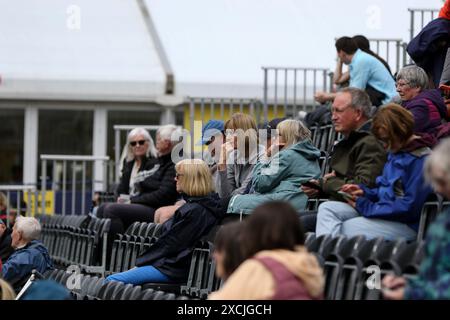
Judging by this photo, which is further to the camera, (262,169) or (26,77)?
(26,77)

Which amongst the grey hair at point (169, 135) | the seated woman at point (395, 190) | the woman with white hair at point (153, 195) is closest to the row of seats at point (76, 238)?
the woman with white hair at point (153, 195)

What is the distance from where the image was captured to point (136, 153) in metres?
13.2

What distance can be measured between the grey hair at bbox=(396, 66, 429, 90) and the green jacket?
1.18 meters

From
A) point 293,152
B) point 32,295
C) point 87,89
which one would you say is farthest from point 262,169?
point 87,89

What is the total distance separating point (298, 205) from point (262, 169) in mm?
386

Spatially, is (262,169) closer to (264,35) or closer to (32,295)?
(32,295)

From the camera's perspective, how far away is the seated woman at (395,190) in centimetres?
721

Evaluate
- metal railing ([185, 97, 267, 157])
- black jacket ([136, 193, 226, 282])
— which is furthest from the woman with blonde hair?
metal railing ([185, 97, 267, 157])

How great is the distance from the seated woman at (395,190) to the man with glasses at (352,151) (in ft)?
0.99

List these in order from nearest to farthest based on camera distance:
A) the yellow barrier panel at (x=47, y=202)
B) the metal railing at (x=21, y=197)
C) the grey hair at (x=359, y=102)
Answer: the grey hair at (x=359, y=102), the metal railing at (x=21, y=197), the yellow barrier panel at (x=47, y=202)

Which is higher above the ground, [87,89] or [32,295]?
[87,89]

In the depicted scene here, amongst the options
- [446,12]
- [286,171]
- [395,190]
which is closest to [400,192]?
[395,190]

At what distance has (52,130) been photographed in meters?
22.2

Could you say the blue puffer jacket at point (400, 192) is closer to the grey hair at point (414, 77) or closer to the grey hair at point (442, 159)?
the grey hair at point (414, 77)
